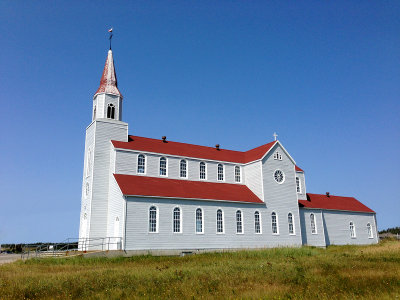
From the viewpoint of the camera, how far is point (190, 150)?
134ft

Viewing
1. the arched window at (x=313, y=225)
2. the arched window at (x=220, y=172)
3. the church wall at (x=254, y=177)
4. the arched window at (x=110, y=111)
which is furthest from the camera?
the arched window at (x=313, y=225)

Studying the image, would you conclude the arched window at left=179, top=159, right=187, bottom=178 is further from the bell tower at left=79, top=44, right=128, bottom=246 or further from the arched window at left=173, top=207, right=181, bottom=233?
the bell tower at left=79, top=44, right=128, bottom=246

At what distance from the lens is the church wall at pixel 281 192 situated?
3888 centimetres

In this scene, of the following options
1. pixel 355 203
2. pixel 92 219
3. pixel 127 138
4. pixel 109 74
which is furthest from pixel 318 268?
pixel 355 203

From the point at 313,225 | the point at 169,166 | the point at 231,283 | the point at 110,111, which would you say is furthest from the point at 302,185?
the point at 231,283

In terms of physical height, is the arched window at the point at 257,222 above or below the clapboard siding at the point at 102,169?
below

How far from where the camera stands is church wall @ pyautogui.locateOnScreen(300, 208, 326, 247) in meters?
42.2

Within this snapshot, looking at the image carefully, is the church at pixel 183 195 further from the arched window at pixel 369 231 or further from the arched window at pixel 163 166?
the arched window at pixel 369 231

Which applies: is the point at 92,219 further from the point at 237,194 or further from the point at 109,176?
the point at 237,194

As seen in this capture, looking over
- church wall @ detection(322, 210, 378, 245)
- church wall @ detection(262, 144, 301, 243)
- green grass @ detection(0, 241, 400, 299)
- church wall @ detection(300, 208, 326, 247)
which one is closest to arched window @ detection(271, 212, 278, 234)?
church wall @ detection(262, 144, 301, 243)

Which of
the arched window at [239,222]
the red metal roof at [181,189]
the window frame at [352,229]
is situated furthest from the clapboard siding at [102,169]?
the window frame at [352,229]

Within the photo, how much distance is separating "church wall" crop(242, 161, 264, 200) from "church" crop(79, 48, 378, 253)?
0.11 m

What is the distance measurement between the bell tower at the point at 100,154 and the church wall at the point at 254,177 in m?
14.7

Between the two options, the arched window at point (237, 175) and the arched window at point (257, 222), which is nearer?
the arched window at point (257, 222)
